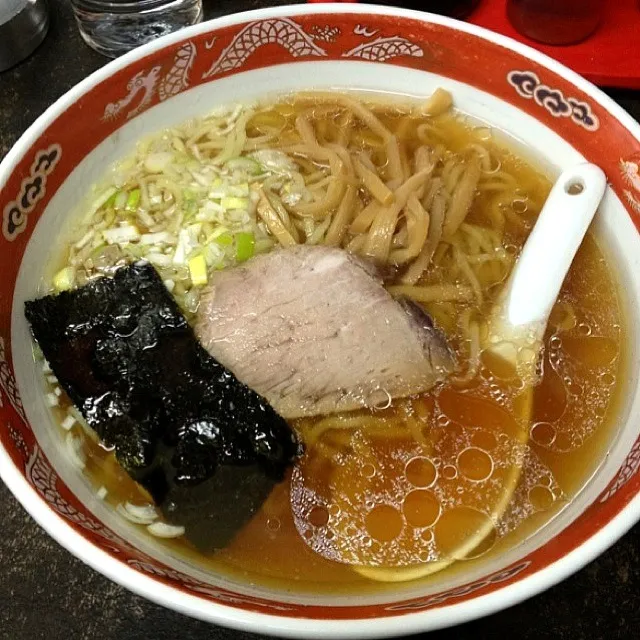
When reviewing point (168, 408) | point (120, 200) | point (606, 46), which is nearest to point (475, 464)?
point (168, 408)

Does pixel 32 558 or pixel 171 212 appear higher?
pixel 171 212

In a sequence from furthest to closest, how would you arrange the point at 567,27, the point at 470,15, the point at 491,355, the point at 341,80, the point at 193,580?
the point at 470,15 < the point at 567,27 < the point at 341,80 < the point at 491,355 < the point at 193,580

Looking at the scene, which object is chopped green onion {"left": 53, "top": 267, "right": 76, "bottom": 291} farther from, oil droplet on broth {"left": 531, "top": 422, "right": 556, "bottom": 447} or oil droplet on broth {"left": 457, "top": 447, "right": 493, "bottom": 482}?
oil droplet on broth {"left": 531, "top": 422, "right": 556, "bottom": 447}

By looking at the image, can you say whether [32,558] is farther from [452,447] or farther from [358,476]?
[452,447]

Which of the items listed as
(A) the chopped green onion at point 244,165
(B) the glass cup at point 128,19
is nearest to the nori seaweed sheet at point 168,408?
(A) the chopped green onion at point 244,165

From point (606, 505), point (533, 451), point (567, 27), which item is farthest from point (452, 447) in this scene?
point (567, 27)

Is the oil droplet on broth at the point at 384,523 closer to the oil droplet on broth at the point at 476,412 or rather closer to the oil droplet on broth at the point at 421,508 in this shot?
the oil droplet on broth at the point at 421,508

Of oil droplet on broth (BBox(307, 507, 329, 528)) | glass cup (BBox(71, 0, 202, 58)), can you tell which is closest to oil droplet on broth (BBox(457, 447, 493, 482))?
oil droplet on broth (BBox(307, 507, 329, 528))

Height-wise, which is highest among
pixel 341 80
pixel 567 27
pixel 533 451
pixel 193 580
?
pixel 341 80
